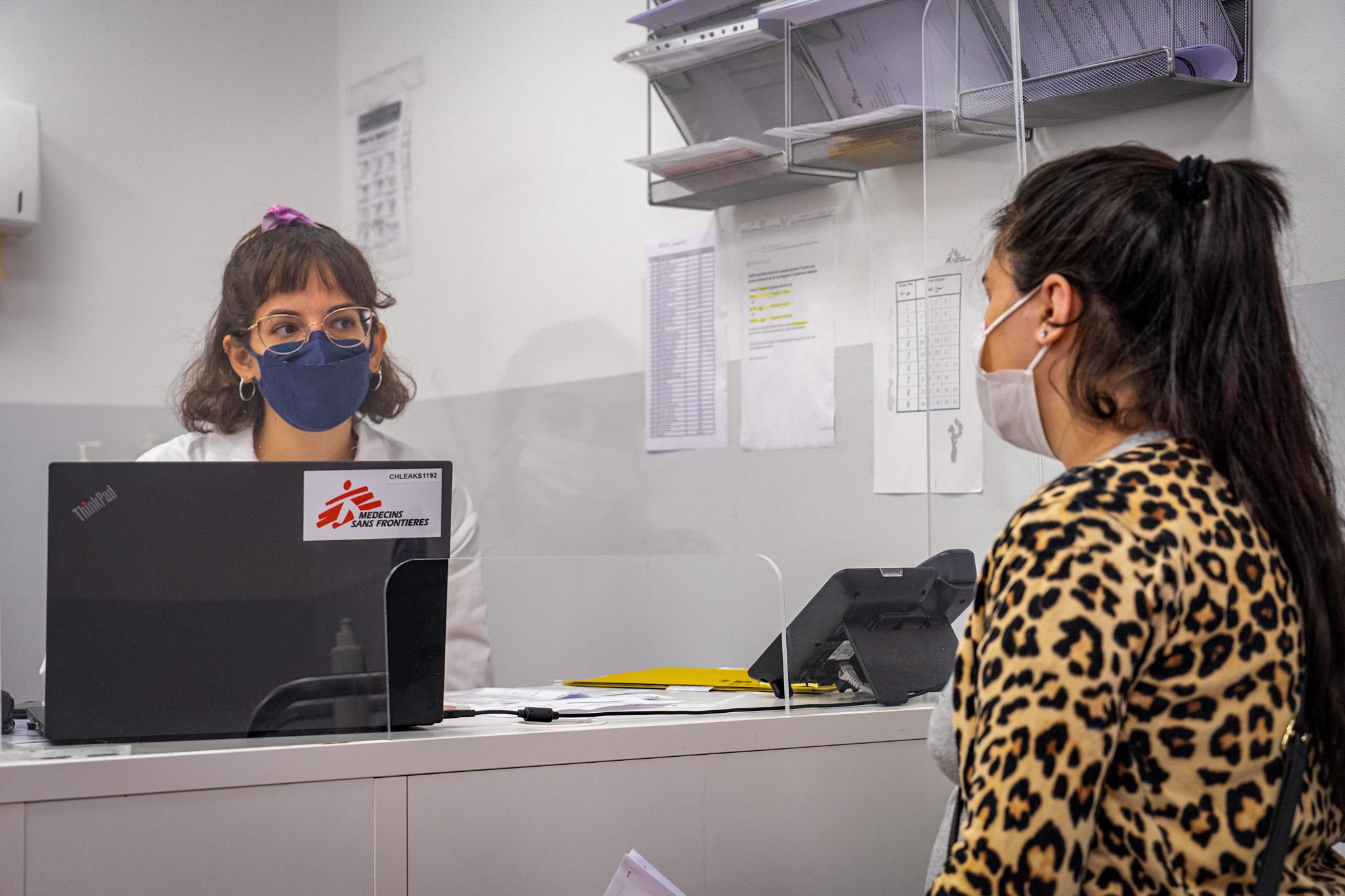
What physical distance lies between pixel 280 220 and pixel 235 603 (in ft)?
4.07

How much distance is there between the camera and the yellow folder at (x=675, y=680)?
169cm

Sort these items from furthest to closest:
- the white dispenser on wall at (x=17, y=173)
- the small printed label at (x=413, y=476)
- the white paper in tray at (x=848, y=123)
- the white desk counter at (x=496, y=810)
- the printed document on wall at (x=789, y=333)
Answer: the white dispenser on wall at (x=17, y=173), the printed document on wall at (x=789, y=333), the white paper in tray at (x=848, y=123), the small printed label at (x=413, y=476), the white desk counter at (x=496, y=810)

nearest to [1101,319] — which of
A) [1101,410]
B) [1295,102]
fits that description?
[1101,410]

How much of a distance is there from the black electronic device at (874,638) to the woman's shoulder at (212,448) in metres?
1.09

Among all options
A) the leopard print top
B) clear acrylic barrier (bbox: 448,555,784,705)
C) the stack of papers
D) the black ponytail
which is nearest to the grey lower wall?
clear acrylic barrier (bbox: 448,555,784,705)

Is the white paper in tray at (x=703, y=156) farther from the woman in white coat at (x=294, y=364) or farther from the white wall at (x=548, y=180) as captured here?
the woman in white coat at (x=294, y=364)

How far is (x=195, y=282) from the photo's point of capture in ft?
11.1

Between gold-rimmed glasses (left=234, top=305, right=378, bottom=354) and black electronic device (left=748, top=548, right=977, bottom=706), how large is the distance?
1.01m

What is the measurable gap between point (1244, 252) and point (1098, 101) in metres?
0.91

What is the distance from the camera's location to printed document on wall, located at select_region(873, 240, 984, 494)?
1886 mm

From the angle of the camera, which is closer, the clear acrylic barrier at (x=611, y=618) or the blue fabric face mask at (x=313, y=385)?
the clear acrylic barrier at (x=611, y=618)

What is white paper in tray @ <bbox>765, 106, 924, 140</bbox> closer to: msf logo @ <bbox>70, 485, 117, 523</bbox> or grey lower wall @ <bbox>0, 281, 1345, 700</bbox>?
grey lower wall @ <bbox>0, 281, 1345, 700</bbox>

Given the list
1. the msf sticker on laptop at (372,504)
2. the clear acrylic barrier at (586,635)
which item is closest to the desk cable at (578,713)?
the clear acrylic barrier at (586,635)

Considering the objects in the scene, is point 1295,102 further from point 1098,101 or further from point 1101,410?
point 1101,410
